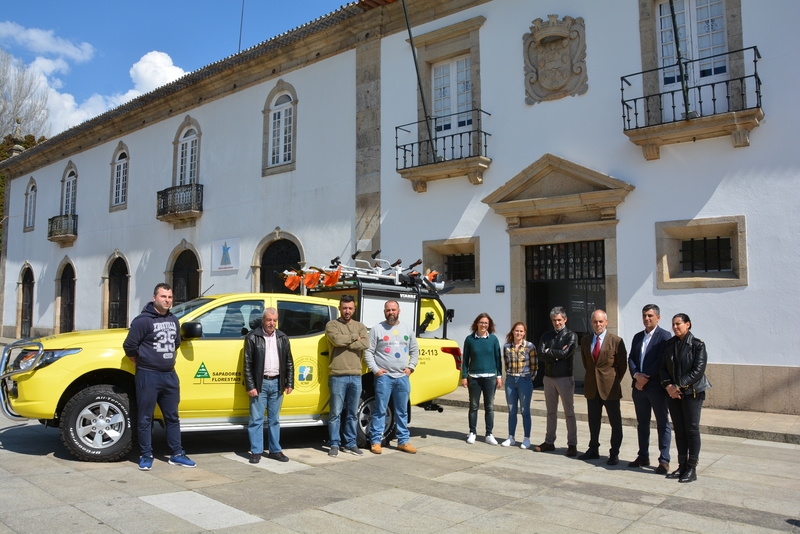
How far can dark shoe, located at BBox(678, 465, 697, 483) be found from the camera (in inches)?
258

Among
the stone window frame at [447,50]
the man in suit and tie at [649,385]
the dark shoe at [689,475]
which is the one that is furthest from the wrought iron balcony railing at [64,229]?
the dark shoe at [689,475]

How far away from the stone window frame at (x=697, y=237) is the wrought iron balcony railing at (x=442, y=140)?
4.06m

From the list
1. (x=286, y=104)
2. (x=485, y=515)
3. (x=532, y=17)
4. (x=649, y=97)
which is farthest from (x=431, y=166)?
(x=485, y=515)

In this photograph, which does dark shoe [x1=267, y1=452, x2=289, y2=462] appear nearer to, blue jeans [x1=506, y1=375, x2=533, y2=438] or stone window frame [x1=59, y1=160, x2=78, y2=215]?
blue jeans [x1=506, y1=375, x2=533, y2=438]

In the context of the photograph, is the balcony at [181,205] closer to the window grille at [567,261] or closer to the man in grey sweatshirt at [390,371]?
the window grille at [567,261]

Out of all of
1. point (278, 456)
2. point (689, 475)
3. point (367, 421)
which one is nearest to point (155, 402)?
point (278, 456)

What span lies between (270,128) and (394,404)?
12.4 metres

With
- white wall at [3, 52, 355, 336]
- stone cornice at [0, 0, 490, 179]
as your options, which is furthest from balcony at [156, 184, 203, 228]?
stone cornice at [0, 0, 490, 179]

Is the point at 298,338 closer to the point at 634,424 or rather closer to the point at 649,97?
the point at 634,424

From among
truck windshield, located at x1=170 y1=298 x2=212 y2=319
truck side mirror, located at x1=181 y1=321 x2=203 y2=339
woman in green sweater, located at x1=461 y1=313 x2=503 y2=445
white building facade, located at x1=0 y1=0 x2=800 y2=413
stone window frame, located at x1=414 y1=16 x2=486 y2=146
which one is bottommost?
woman in green sweater, located at x1=461 y1=313 x2=503 y2=445

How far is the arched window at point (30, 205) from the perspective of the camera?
2950cm

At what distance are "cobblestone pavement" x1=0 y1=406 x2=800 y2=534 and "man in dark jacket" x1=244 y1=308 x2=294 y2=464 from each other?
0.26 meters

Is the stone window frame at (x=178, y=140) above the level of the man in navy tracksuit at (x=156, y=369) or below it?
above

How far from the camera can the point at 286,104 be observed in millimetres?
18391
